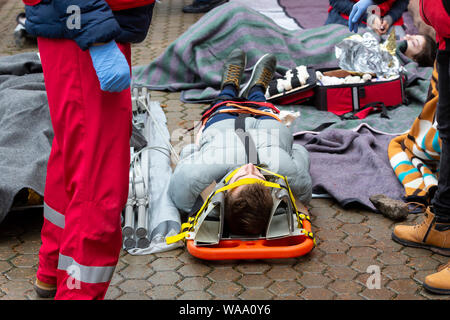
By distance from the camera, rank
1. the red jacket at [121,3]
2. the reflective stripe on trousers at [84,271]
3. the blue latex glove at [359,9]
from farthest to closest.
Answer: the blue latex glove at [359,9] → the reflective stripe on trousers at [84,271] → the red jacket at [121,3]

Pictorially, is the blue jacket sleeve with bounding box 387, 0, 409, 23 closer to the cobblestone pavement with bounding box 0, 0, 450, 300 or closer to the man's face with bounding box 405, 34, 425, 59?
the man's face with bounding box 405, 34, 425, 59

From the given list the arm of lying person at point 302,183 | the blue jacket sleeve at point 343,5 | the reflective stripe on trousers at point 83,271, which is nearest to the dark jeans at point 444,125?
the arm of lying person at point 302,183

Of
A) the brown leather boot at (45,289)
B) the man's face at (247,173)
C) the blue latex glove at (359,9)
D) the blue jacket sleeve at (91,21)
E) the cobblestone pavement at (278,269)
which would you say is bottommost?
the cobblestone pavement at (278,269)

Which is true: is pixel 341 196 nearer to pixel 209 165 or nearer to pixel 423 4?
pixel 209 165

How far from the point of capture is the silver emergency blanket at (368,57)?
5.31 meters

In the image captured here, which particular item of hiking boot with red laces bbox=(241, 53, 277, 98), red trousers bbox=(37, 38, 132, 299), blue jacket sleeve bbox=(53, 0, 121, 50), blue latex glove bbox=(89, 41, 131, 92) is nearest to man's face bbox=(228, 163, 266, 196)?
red trousers bbox=(37, 38, 132, 299)

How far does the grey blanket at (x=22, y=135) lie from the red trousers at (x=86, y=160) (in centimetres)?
74

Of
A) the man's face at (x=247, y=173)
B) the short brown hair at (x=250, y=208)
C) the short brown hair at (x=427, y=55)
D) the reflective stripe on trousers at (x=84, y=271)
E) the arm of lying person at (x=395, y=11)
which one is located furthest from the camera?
the arm of lying person at (x=395, y=11)

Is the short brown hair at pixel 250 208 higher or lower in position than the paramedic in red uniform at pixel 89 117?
lower

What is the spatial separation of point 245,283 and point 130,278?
1.91 feet

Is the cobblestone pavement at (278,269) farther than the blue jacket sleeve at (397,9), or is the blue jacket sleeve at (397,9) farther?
the blue jacket sleeve at (397,9)

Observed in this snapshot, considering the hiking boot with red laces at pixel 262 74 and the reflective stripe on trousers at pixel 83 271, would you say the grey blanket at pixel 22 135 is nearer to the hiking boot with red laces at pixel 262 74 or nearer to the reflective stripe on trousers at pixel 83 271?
the reflective stripe on trousers at pixel 83 271

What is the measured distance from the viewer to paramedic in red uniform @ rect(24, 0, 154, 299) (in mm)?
2342

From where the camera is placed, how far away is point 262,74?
493 centimetres
